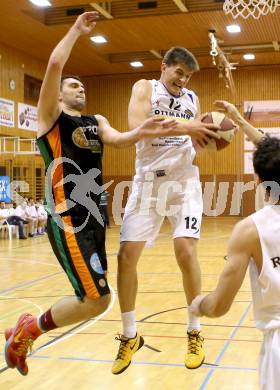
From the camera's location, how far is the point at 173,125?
3578 mm

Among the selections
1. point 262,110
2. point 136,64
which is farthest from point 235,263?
point 262,110

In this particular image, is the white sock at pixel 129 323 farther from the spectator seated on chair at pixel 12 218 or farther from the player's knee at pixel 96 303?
the spectator seated on chair at pixel 12 218

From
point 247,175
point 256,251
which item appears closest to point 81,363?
point 256,251

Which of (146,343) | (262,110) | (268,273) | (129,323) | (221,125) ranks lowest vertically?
(146,343)

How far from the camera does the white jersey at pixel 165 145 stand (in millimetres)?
4816

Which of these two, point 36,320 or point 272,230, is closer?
point 272,230

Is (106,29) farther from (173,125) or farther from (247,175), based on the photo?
(173,125)

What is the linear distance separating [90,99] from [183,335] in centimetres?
2110

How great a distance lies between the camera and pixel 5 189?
1788 cm

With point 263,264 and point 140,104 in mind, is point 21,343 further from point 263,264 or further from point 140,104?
point 263,264

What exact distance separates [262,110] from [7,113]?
10551 millimetres

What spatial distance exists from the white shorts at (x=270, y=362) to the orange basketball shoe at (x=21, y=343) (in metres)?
2.22

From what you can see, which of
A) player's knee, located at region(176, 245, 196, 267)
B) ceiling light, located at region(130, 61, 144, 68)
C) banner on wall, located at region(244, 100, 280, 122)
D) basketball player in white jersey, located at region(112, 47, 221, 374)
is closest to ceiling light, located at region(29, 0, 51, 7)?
ceiling light, located at region(130, 61, 144, 68)

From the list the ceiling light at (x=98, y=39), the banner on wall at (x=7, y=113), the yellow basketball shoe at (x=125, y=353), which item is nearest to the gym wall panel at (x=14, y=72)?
the banner on wall at (x=7, y=113)
